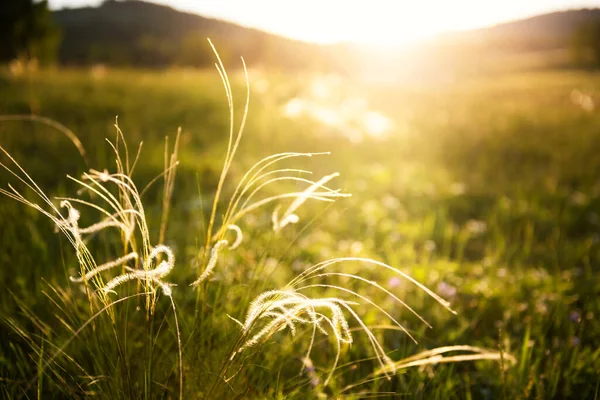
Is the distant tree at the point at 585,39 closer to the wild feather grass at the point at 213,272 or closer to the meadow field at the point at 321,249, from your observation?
the meadow field at the point at 321,249

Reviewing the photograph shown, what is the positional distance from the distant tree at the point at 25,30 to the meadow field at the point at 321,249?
2095cm

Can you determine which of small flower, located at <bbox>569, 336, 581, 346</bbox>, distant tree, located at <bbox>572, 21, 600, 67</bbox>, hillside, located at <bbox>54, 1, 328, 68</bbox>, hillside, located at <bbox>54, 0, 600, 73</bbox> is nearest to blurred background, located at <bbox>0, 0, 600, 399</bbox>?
small flower, located at <bbox>569, 336, 581, 346</bbox>

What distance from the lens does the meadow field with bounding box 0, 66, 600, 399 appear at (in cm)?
136

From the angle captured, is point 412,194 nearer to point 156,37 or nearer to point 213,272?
point 213,272

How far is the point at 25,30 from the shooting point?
26.5 metres

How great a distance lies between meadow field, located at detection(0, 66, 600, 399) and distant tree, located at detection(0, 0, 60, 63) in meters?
20.9

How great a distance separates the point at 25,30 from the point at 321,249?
1206 inches

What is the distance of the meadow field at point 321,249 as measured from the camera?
1357mm

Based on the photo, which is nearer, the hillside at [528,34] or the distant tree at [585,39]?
the distant tree at [585,39]

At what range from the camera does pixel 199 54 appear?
39062 mm

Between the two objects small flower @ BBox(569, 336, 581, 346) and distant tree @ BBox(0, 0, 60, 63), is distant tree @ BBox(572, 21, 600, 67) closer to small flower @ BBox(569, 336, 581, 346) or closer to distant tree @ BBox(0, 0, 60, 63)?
distant tree @ BBox(0, 0, 60, 63)

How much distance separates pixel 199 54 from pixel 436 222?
39038mm

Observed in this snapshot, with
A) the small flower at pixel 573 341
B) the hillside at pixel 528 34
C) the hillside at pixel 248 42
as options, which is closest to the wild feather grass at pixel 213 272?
the small flower at pixel 573 341

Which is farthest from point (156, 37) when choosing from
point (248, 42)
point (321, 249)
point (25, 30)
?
point (321, 249)
